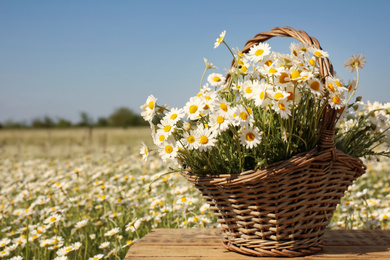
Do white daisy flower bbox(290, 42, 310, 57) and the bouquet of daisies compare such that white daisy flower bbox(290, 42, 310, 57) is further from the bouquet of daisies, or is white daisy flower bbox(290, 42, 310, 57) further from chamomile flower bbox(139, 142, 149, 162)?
chamomile flower bbox(139, 142, 149, 162)

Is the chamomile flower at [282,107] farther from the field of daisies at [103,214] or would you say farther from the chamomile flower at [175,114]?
the field of daisies at [103,214]

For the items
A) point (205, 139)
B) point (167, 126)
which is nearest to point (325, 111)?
point (205, 139)

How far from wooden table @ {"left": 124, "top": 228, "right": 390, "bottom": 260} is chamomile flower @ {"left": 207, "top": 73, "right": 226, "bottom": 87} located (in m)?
0.67

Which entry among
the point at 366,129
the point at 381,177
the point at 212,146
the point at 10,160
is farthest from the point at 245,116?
the point at 10,160

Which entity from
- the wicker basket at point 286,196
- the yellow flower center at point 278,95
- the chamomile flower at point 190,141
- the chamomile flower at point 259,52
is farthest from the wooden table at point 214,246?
the chamomile flower at point 259,52

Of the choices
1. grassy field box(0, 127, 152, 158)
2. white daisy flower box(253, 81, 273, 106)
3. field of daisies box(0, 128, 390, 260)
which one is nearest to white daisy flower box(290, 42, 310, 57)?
white daisy flower box(253, 81, 273, 106)

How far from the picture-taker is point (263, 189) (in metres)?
1.27

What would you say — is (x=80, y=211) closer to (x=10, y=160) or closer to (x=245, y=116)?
(x=245, y=116)

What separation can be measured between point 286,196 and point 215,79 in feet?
1.77

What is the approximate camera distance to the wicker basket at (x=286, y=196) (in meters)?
1.26

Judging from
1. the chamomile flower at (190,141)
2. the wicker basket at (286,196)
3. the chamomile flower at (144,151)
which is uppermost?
the chamomile flower at (190,141)

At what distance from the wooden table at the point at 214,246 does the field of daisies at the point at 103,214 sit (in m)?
0.27

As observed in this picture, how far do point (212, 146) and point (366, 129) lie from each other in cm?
63

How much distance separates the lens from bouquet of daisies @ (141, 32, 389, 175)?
1.19 metres
